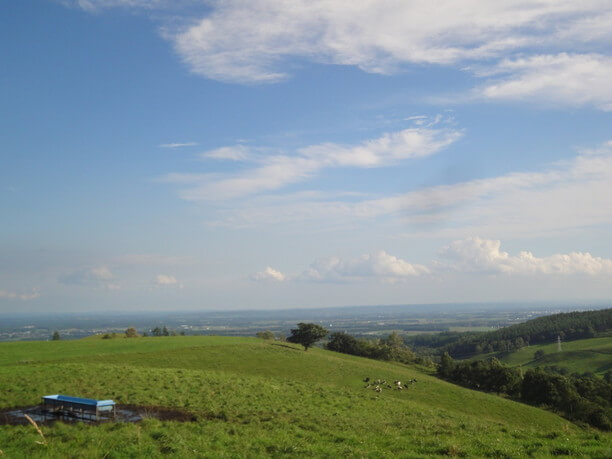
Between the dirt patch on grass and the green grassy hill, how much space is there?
955 mm

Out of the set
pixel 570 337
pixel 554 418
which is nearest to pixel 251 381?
pixel 554 418

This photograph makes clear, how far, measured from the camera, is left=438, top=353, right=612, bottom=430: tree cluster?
46344 mm

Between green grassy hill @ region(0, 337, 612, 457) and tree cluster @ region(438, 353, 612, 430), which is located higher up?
green grassy hill @ region(0, 337, 612, 457)

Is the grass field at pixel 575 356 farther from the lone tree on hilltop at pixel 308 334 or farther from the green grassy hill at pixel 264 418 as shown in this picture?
the green grassy hill at pixel 264 418

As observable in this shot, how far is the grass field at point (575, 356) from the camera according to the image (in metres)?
133

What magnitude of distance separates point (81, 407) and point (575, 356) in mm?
166081

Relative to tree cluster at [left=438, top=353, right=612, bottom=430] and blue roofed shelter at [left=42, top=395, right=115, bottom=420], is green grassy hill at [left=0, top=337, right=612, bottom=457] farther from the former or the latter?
tree cluster at [left=438, top=353, right=612, bottom=430]

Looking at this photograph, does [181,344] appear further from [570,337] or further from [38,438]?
[570,337]

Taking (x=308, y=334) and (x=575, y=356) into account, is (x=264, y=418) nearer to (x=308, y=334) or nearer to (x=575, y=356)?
(x=308, y=334)

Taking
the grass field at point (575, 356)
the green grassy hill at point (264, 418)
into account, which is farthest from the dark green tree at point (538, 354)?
the green grassy hill at point (264, 418)

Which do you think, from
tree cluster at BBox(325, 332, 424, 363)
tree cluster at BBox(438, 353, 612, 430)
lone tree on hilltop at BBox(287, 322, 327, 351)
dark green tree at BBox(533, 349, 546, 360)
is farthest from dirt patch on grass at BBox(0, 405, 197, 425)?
dark green tree at BBox(533, 349, 546, 360)

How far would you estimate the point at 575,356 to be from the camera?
145 metres

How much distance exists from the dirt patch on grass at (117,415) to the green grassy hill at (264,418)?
955 millimetres

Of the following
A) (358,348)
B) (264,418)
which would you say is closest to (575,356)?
(358,348)
